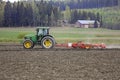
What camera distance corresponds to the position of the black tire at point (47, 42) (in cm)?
2711

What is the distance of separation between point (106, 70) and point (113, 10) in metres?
89.2

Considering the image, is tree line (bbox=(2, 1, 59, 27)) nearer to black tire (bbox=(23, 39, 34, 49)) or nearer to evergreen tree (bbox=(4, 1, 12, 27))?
evergreen tree (bbox=(4, 1, 12, 27))

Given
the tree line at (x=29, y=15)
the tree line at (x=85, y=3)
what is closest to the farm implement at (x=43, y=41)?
the tree line at (x=29, y=15)

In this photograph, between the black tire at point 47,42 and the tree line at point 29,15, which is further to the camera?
the tree line at point 29,15

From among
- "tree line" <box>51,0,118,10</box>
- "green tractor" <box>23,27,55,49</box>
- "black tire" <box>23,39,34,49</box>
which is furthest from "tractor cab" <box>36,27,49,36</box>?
"tree line" <box>51,0,118,10</box>

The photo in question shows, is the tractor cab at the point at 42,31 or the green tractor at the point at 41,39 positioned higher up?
the tractor cab at the point at 42,31

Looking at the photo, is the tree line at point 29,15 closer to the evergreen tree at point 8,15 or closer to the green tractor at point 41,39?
the evergreen tree at point 8,15

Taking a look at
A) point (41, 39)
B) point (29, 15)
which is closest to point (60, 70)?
point (41, 39)

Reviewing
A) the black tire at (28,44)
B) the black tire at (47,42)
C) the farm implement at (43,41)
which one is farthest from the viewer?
the black tire at (28,44)

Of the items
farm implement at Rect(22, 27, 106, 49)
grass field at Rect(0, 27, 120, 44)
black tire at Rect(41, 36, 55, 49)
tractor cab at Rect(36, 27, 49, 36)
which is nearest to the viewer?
black tire at Rect(41, 36, 55, 49)

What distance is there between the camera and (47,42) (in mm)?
27656

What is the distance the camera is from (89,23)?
7762 centimetres

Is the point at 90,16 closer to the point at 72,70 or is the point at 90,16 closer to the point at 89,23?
the point at 89,23

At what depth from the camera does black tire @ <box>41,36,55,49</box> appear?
27.1m
